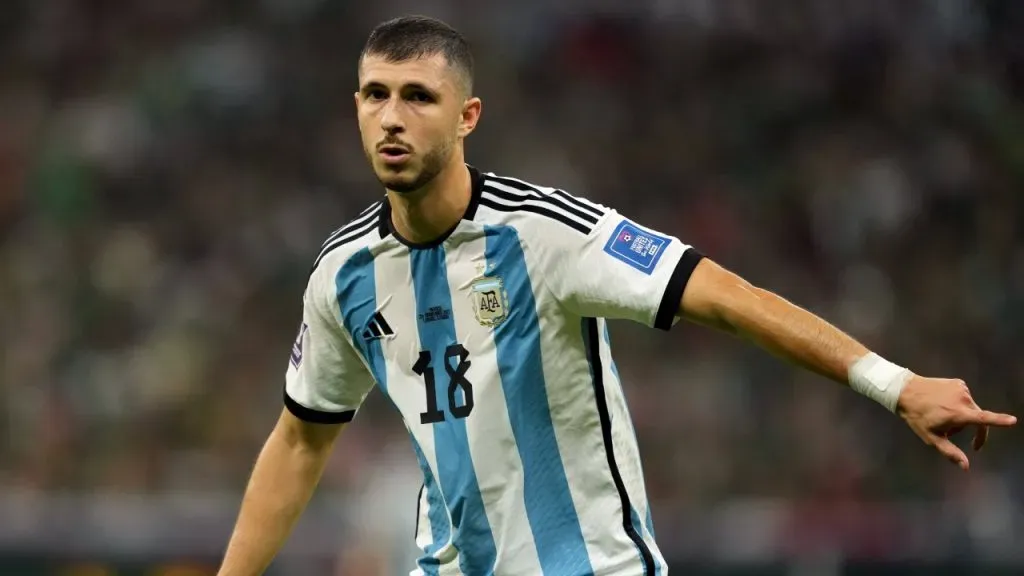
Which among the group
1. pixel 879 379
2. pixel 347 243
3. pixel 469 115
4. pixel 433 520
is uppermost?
pixel 469 115

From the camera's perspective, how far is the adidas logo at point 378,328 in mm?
4330

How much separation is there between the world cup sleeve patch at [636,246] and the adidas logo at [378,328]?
69 cm

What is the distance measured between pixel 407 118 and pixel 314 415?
42.3 inches

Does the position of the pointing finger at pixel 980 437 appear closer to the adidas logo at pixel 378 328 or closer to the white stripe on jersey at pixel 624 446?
the white stripe on jersey at pixel 624 446

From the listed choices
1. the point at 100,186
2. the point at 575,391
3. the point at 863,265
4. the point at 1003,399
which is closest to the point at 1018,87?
the point at 863,265

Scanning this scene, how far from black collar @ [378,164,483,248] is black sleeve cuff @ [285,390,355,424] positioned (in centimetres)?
64

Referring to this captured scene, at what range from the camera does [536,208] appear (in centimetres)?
415

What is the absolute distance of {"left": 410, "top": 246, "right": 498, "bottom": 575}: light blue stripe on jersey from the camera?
4.15 meters

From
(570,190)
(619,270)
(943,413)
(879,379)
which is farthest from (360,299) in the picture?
(570,190)

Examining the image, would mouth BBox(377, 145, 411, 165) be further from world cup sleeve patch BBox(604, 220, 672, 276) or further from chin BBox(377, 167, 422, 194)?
world cup sleeve patch BBox(604, 220, 672, 276)

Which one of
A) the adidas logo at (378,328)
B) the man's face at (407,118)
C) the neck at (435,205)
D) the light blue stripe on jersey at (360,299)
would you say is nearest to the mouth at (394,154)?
the man's face at (407,118)

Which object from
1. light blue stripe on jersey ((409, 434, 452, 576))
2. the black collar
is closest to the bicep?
the black collar

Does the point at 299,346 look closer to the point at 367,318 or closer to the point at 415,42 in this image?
the point at 367,318

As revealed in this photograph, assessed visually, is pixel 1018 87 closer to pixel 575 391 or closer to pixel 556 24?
pixel 556 24
